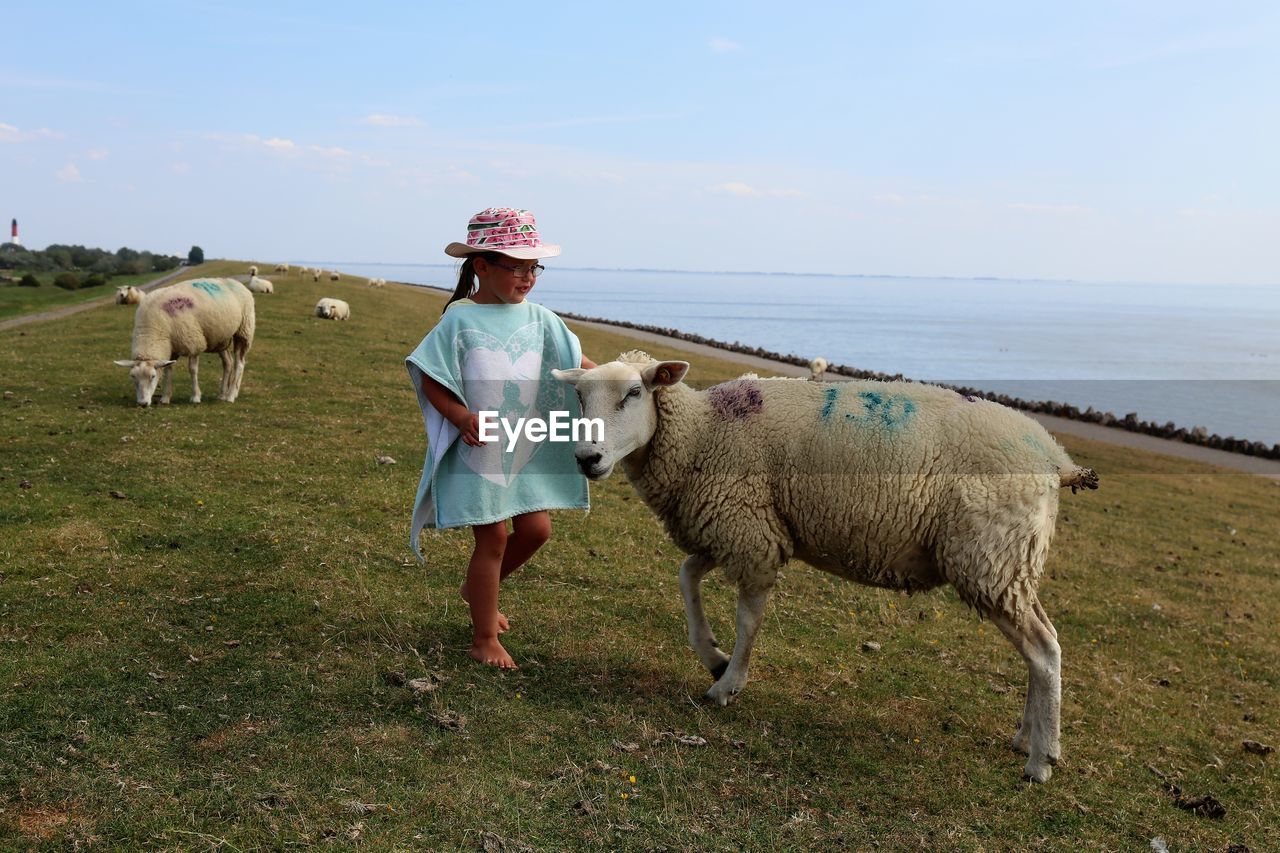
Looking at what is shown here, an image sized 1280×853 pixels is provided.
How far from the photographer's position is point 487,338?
17.1 feet

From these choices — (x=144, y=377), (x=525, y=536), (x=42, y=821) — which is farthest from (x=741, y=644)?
(x=144, y=377)

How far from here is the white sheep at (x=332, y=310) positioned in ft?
88.1

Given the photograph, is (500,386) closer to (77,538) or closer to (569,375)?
(569,375)

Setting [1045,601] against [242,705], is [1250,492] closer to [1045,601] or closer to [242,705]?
[1045,601]

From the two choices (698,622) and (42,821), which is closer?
(42,821)

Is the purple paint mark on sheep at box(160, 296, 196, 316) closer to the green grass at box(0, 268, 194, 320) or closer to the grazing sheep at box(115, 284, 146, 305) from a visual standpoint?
the grazing sheep at box(115, 284, 146, 305)

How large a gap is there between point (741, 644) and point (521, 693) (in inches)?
51.5

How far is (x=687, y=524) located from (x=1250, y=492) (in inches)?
725

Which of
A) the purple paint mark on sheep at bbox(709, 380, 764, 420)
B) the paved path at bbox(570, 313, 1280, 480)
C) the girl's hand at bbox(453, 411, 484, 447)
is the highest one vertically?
the purple paint mark on sheep at bbox(709, 380, 764, 420)

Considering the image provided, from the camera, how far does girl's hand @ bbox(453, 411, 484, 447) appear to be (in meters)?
5.10

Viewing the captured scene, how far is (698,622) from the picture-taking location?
5723 millimetres

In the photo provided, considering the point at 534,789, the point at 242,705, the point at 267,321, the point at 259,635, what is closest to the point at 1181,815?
the point at 534,789

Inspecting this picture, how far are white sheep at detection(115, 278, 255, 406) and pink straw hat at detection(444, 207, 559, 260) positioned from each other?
384 inches

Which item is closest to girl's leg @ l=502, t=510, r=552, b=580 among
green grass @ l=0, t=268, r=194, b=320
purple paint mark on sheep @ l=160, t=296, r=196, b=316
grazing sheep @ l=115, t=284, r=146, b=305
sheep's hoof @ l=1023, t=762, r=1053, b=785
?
sheep's hoof @ l=1023, t=762, r=1053, b=785
